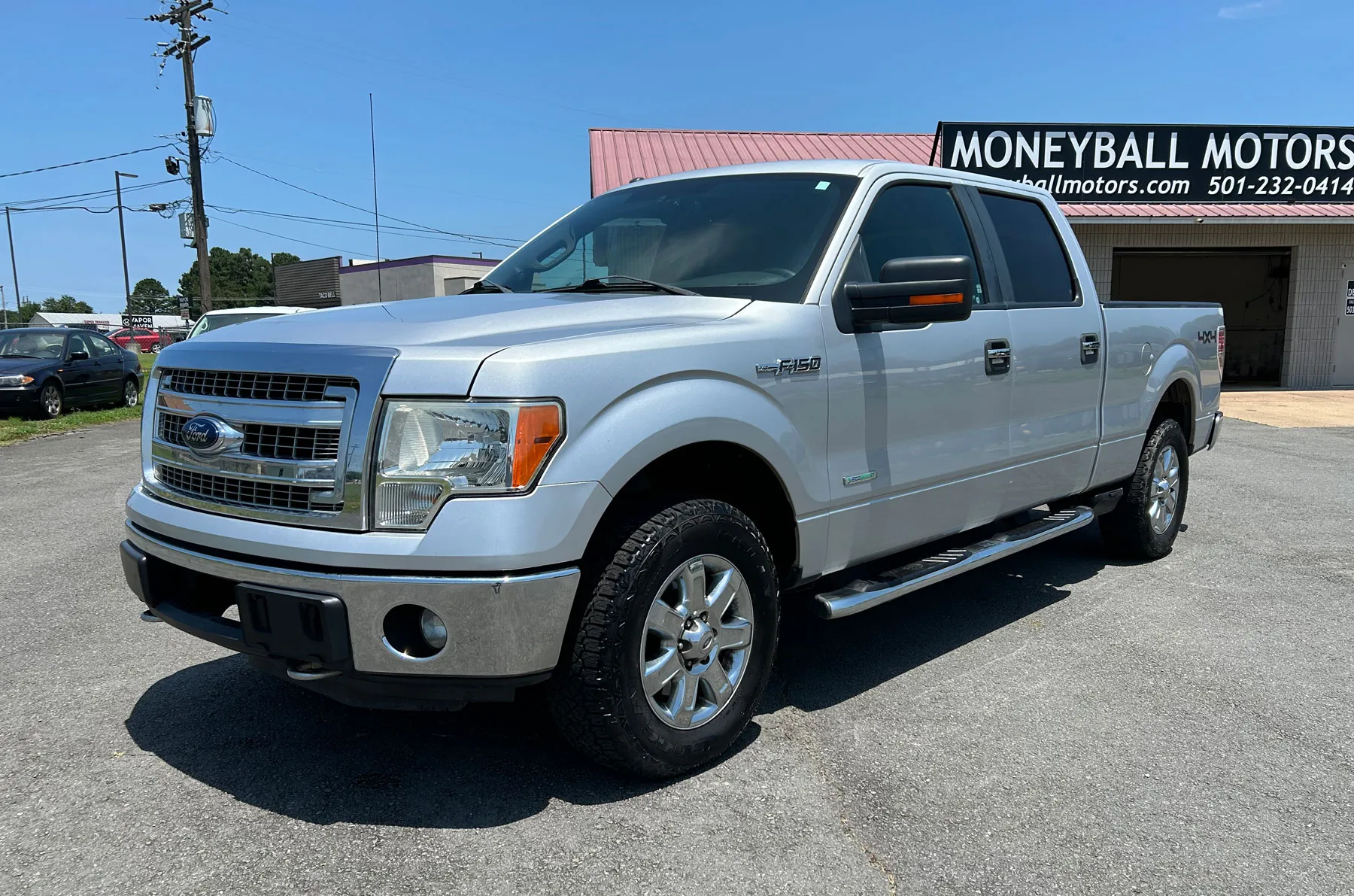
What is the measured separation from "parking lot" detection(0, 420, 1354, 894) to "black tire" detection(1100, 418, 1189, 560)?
783 mm

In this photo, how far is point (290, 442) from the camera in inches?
108

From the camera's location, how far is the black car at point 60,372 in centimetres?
1525

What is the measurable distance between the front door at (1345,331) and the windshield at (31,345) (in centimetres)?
2244

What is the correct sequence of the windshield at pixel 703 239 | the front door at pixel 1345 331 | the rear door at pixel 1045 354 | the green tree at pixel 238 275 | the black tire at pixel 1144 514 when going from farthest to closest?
the green tree at pixel 238 275, the front door at pixel 1345 331, the black tire at pixel 1144 514, the rear door at pixel 1045 354, the windshield at pixel 703 239

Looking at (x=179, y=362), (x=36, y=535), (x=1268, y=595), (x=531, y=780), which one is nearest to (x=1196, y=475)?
(x=1268, y=595)

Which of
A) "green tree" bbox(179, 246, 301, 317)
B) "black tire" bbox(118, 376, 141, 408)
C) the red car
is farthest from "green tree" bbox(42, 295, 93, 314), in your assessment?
"black tire" bbox(118, 376, 141, 408)

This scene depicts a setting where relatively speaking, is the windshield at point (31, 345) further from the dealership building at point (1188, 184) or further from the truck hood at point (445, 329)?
the truck hood at point (445, 329)

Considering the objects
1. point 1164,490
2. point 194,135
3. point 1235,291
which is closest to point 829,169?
point 1164,490

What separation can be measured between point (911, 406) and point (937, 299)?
0.53 metres

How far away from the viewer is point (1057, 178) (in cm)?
1658

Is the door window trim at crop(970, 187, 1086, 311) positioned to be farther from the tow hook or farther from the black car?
the black car

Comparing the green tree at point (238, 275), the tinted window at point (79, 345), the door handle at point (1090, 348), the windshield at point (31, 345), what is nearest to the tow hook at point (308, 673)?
the door handle at point (1090, 348)

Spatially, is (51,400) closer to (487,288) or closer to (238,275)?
(487,288)

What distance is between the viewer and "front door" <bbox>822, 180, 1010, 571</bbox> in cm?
353
